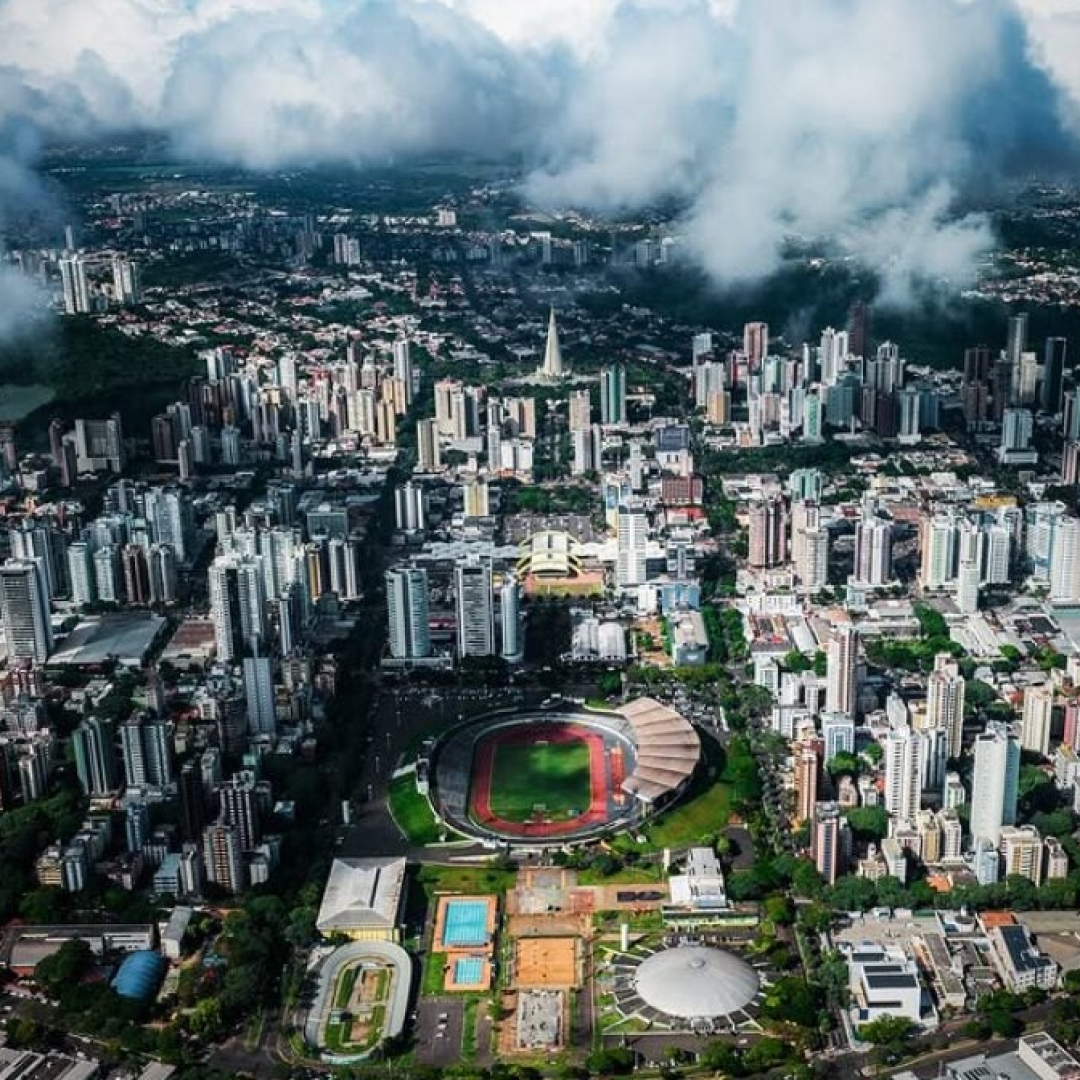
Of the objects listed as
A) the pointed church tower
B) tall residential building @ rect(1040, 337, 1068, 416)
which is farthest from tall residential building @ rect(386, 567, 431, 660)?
tall residential building @ rect(1040, 337, 1068, 416)

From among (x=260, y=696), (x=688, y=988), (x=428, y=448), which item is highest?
(x=428, y=448)

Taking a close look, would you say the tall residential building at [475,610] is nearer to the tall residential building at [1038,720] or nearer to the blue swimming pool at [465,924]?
the blue swimming pool at [465,924]

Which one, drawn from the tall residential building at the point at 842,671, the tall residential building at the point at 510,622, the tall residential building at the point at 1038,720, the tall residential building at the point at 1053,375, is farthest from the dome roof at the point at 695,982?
the tall residential building at the point at 1053,375

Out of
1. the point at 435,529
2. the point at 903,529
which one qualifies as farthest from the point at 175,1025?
the point at 903,529

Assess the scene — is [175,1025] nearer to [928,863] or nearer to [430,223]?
[928,863]

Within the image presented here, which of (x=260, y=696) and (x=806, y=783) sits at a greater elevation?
(x=260, y=696)

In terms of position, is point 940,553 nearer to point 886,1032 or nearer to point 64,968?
point 886,1032

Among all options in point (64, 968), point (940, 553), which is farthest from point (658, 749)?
point (940, 553)
